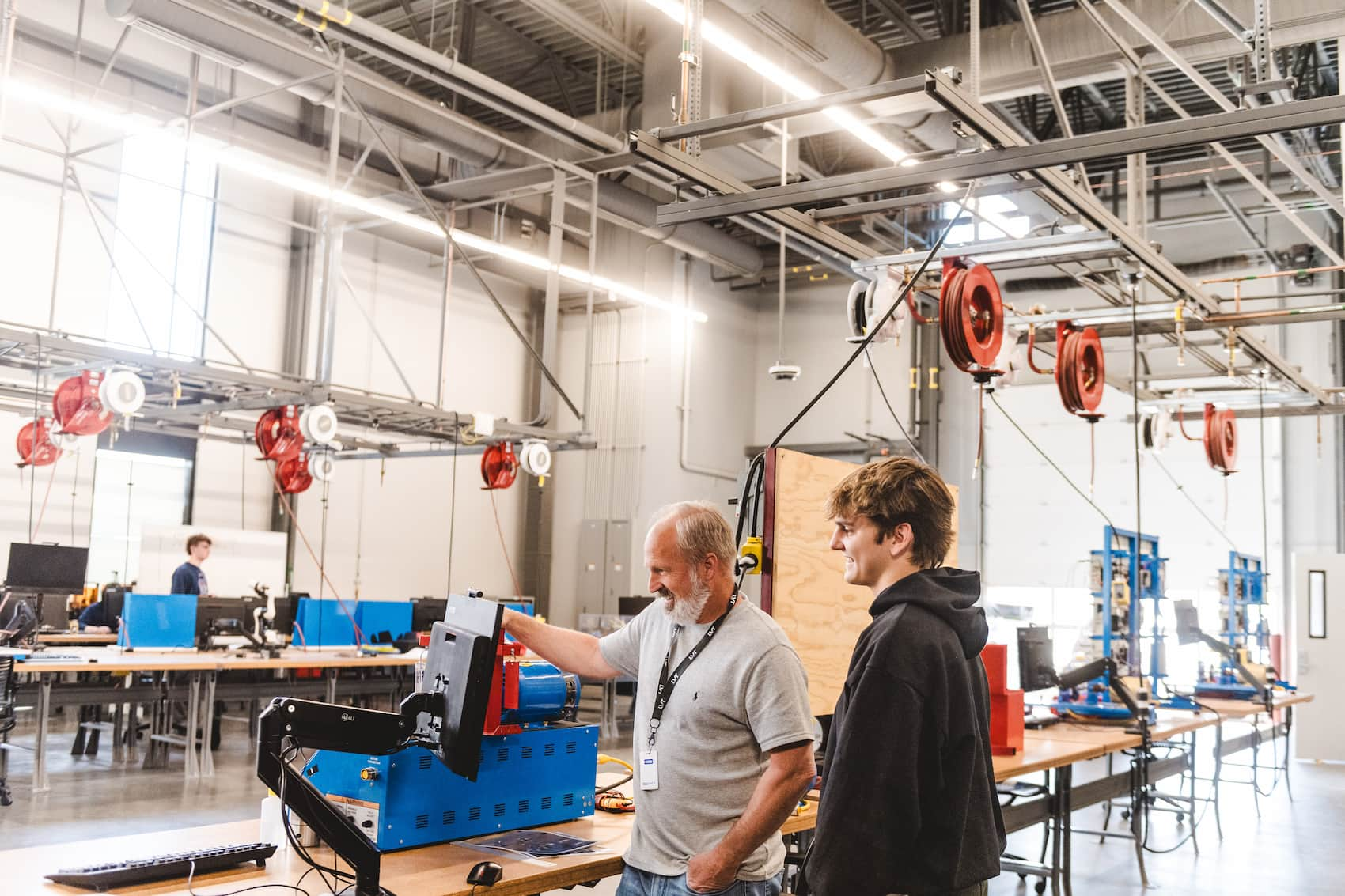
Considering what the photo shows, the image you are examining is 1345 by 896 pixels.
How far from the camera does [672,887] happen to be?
8.23 ft

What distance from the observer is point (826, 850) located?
1.89m

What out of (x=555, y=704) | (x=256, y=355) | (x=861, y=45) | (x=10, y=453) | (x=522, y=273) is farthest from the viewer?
(x=522, y=273)

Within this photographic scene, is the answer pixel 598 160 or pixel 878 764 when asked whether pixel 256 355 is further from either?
pixel 878 764

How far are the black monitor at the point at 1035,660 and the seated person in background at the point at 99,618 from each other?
830cm

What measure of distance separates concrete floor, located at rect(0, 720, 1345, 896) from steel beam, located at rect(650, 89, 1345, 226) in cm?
273

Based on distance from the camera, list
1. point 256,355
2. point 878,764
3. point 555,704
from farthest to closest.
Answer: point 256,355, point 555,704, point 878,764

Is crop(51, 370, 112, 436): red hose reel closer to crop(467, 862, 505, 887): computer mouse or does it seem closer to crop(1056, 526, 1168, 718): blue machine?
crop(1056, 526, 1168, 718): blue machine

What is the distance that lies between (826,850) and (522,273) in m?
14.1

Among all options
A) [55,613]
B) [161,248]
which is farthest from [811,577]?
[161,248]

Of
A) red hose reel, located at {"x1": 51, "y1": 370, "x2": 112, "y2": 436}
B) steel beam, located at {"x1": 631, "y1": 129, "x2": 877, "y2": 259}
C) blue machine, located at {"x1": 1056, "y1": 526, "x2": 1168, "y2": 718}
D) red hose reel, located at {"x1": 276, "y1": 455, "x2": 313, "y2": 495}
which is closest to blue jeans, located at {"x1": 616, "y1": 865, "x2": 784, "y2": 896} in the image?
steel beam, located at {"x1": 631, "y1": 129, "x2": 877, "y2": 259}

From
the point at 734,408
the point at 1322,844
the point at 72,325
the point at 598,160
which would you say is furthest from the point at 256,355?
the point at 1322,844

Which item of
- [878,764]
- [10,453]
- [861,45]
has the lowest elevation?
[878,764]

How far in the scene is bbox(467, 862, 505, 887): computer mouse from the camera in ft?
7.88

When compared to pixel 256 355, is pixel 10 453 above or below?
below
